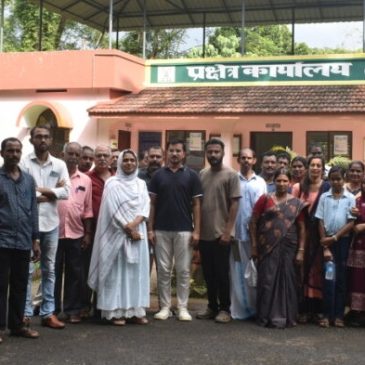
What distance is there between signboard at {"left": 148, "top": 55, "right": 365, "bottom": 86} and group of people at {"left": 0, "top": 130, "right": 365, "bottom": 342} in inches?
337

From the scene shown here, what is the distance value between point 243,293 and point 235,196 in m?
0.98

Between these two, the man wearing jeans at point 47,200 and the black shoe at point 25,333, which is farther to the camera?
the man wearing jeans at point 47,200

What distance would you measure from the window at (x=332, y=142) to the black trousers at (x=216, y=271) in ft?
28.6

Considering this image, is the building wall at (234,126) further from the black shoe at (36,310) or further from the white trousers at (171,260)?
the black shoe at (36,310)

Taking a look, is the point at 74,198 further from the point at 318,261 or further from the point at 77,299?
the point at 318,261

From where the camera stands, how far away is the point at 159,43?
26203 millimetres

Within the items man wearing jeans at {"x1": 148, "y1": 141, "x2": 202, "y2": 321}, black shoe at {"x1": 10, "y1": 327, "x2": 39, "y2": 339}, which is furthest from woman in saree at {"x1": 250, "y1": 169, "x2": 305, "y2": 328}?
black shoe at {"x1": 10, "y1": 327, "x2": 39, "y2": 339}

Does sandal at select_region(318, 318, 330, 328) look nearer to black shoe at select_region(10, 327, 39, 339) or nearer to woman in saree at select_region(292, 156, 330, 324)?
woman in saree at select_region(292, 156, 330, 324)

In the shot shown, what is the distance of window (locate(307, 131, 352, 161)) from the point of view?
13867 mm

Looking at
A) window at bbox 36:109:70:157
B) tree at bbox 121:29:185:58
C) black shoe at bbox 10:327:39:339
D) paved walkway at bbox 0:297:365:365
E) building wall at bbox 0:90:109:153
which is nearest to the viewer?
paved walkway at bbox 0:297:365:365

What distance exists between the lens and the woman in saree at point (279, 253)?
17.9ft

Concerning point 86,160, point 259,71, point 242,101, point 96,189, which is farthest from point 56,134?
point 96,189

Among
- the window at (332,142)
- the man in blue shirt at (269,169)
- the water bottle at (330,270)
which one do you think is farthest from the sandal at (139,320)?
the window at (332,142)

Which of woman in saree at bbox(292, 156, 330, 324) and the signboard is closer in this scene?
woman in saree at bbox(292, 156, 330, 324)
